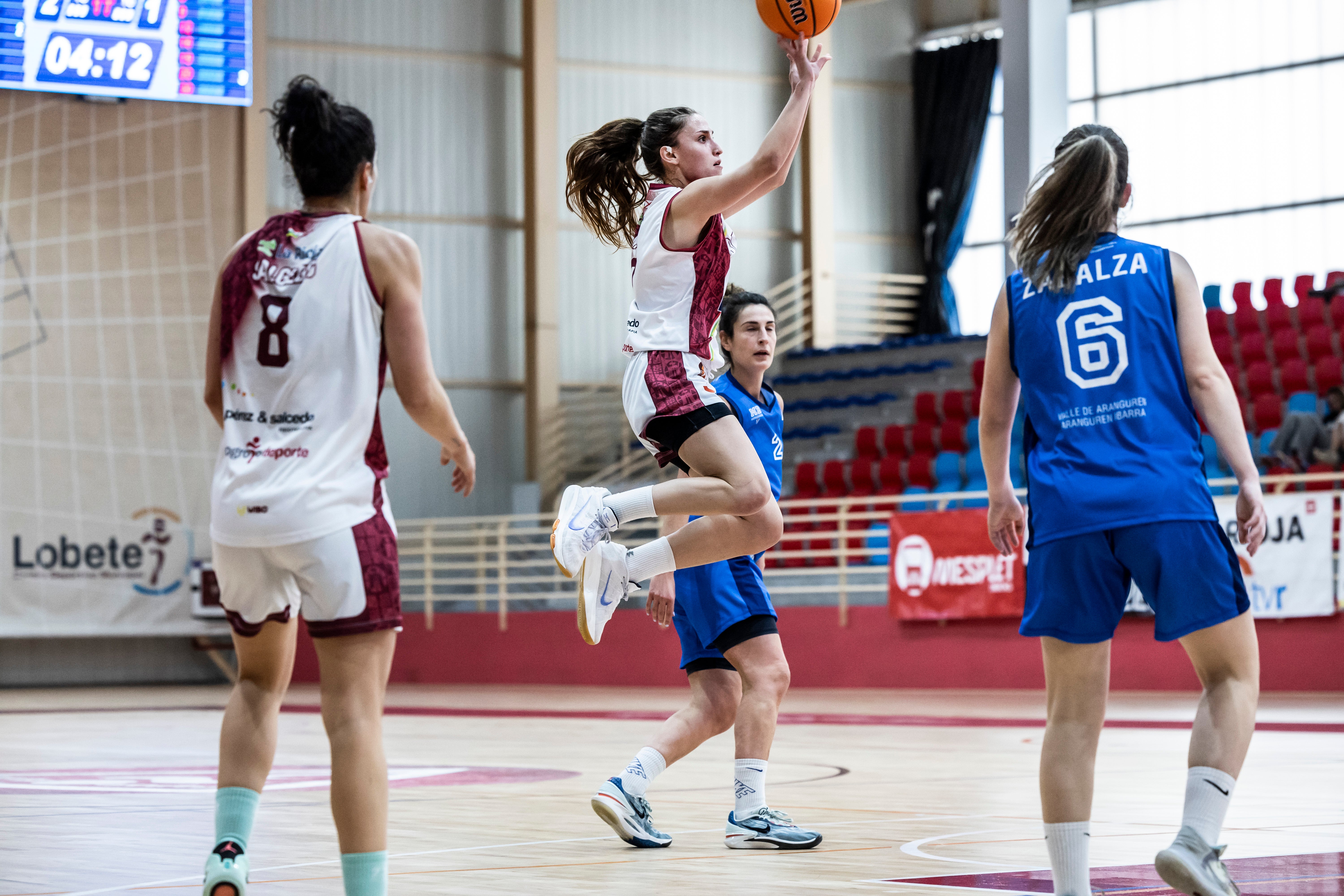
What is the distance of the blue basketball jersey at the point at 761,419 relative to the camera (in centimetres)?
509

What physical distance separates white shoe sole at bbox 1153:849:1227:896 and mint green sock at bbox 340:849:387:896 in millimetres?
1478

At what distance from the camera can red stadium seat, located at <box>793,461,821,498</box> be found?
19.5m

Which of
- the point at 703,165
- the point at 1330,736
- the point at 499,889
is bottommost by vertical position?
the point at 1330,736

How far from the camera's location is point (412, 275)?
3.31m

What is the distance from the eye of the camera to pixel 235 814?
11.0 ft

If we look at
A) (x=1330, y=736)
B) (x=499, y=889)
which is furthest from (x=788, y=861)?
(x=1330, y=736)

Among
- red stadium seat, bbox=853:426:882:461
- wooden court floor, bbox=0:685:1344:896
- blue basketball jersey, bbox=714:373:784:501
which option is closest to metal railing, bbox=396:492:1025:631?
red stadium seat, bbox=853:426:882:461

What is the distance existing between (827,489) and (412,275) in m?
16.1

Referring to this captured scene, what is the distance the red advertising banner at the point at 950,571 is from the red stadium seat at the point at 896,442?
3.56 meters

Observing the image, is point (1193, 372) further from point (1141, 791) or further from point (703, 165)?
point (1141, 791)

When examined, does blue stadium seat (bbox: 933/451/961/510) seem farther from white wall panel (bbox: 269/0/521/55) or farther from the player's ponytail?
the player's ponytail

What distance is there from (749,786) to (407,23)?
728 inches

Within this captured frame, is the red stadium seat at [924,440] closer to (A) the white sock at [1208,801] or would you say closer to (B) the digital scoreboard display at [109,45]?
(B) the digital scoreboard display at [109,45]

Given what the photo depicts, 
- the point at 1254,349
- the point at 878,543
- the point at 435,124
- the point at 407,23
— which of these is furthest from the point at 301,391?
the point at 407,23
